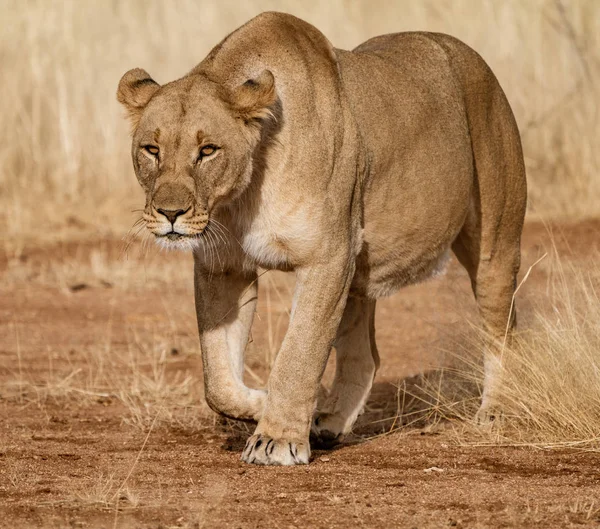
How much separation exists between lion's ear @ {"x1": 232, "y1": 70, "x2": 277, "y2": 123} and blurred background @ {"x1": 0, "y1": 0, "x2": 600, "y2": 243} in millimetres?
6312

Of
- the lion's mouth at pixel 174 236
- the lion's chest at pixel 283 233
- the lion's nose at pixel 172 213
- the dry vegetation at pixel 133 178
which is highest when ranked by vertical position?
the lion's nose at pixel 172 213

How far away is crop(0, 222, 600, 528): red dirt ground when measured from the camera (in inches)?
148

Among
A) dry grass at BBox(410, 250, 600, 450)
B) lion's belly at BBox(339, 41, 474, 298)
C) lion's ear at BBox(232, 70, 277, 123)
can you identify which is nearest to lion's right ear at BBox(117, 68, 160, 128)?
lion's ear at BBox(232, 70, 277, 123)

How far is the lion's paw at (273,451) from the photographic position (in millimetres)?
4469

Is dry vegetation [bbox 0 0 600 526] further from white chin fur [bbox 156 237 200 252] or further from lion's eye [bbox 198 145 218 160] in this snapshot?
lion's eye [bbox 198 145 218 160]

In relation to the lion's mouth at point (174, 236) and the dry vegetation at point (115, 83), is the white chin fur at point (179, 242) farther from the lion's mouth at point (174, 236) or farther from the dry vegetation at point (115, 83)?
the dry vegetation at point (115, 83)

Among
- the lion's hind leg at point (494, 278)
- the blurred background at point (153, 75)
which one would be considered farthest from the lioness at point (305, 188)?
the blurred background at point (153, 75)

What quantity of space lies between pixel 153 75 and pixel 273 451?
8.27m

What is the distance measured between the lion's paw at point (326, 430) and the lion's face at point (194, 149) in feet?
3.88

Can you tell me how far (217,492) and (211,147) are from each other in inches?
45.2

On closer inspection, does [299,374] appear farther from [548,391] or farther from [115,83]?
[115,83]

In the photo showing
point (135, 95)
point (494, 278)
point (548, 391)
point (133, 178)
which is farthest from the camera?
point (133, 178)

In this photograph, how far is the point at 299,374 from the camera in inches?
177

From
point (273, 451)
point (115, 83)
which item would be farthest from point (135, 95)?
point (115, 83)
